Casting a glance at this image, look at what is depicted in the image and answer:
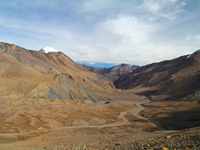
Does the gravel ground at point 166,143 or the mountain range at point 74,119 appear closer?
the gravel ground at point 166,143

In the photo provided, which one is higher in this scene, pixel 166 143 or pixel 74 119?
pixel 166 143

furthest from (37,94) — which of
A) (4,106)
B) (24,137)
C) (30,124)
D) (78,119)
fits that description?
(24,137)

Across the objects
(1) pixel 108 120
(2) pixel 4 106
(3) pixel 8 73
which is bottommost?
(1) pixel 108 120

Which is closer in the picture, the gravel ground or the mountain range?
the gravel ground

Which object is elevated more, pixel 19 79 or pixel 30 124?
pixel 19 79

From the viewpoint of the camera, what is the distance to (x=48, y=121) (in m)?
51.0

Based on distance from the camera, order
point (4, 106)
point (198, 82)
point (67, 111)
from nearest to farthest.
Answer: point (4, 106)
point (67, 111)
point (198, 82)

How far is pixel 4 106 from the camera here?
2539 inches

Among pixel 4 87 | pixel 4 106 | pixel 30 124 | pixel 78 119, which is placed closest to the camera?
pixel 30 124

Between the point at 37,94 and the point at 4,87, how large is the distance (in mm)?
14458

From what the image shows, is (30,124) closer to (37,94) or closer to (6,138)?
(6,138)

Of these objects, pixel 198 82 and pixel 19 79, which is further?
pixel 198 82

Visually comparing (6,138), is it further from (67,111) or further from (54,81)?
(54,81)

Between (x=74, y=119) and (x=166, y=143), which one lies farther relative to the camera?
(x=74, y=119)
